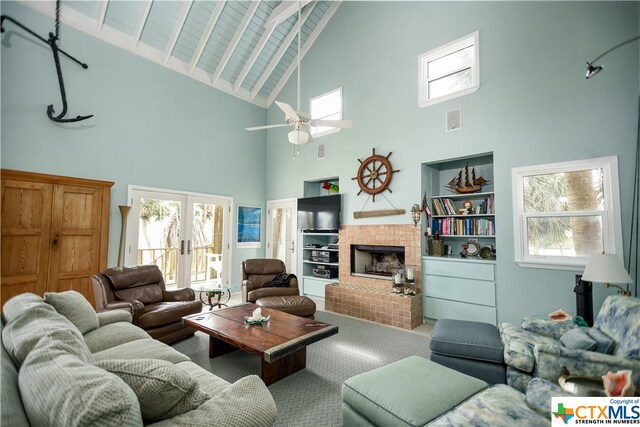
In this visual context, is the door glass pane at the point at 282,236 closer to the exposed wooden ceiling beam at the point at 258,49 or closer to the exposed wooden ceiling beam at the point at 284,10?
the exposed wooden ceiling beam at the point at 258,49

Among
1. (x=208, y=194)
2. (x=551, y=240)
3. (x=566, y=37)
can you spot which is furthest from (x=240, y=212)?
(x=566, y=37)

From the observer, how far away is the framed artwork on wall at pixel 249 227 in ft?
22.0

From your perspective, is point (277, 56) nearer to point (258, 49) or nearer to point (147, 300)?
point (258, 49)

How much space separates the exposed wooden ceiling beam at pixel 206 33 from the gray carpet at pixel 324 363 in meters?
5.04

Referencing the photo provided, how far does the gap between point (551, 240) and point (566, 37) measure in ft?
8.19

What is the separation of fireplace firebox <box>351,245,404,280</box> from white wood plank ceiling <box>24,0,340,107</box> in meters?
4.42

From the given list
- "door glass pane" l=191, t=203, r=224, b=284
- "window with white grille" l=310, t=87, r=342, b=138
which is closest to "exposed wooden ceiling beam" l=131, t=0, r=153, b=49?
"door glass pane" l=191, t=203, r=224, b=284

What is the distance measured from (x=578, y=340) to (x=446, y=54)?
4.22 m

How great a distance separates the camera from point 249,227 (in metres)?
6.90

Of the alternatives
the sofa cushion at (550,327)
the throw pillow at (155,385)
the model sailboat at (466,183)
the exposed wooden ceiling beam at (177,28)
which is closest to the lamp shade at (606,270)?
the sofa cushion at (550,327)

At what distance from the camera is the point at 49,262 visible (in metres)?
4.03

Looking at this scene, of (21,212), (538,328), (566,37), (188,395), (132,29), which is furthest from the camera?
(132,29)

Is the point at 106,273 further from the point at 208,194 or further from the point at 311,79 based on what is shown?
the point at 311,79

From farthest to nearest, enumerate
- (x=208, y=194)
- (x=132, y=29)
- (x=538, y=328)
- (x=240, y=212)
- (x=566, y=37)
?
(x=240, y=212) < (x=208, y=194) < (x=132, y=29) < (x=566, y=37) < (x=538, y=328)
